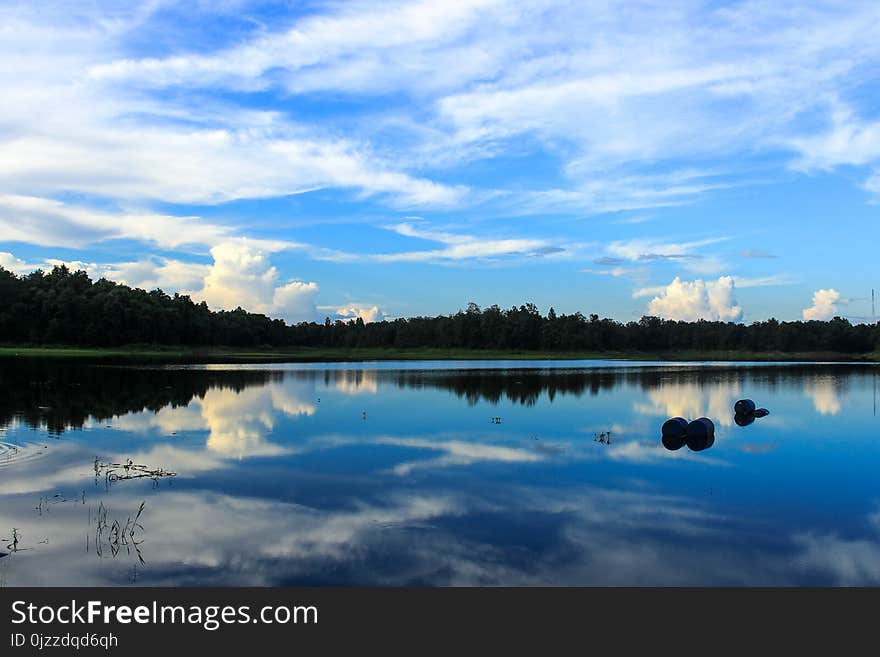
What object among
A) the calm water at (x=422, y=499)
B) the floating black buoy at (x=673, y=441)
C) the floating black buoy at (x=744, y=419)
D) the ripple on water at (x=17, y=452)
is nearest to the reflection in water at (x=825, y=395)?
the calm water at (x=422, y=499)

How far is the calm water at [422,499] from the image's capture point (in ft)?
40.1

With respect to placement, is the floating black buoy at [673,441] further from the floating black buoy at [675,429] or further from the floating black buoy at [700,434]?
the floating black buoy at [700,434]

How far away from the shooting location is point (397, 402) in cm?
4278

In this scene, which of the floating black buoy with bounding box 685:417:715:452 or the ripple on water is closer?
the ripple on water

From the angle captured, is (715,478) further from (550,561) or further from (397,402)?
(397,402)

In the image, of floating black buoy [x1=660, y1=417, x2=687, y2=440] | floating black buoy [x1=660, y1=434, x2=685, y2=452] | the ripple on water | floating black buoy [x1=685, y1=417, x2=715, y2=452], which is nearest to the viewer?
the ripple on water

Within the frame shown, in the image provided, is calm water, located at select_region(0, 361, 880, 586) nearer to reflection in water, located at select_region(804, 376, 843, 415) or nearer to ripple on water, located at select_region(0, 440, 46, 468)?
ripple on water, located at select_region(0, 440, 46, 468)

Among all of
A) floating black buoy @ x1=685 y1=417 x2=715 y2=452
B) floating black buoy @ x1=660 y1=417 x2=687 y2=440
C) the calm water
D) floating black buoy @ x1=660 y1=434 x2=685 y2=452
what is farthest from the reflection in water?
floating black buoy @ x1=660 y1=434 x2=685 y2=452

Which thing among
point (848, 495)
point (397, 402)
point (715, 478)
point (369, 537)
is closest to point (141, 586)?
point (369, 537)

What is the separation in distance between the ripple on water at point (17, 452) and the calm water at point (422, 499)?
4.6 inches

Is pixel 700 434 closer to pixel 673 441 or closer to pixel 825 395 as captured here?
pixel 673 441

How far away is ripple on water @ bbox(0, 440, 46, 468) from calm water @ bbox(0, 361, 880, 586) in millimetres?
116

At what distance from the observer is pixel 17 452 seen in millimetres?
21922

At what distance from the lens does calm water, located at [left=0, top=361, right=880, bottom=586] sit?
40.1 ft
